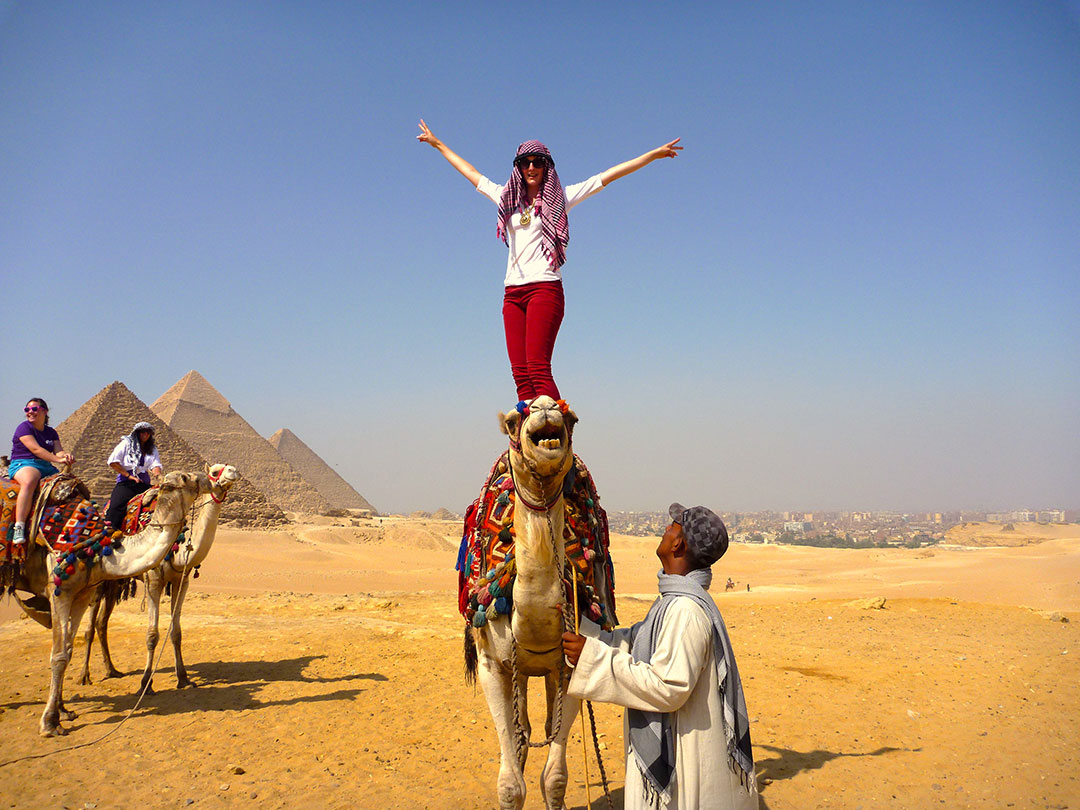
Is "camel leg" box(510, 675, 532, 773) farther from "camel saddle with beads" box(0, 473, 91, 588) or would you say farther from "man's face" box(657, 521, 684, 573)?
"camel saddle with beads" box(0, 473, 91, 588)

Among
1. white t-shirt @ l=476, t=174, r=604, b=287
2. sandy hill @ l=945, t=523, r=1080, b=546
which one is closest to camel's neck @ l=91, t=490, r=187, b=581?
white t-shirt @ l=476, t=174, r=604, b=287

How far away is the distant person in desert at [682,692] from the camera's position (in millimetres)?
2342

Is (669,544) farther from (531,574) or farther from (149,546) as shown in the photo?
(149,546)

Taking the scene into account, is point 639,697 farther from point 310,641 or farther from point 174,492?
point 310,641

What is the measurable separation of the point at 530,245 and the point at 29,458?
618cm

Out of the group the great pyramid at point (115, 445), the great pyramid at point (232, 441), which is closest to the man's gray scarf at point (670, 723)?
the great pyramid at point (115, 445)

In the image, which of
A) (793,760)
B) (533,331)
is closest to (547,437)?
(533,331)

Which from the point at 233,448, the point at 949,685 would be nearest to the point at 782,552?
the point at 949,685

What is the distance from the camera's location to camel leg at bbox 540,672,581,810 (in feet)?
11.5

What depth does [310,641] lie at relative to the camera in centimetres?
1034

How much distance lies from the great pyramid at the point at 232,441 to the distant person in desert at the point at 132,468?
211 feet

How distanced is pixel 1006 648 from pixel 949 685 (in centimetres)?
273

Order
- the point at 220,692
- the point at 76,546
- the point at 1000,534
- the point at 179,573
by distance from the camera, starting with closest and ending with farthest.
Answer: the point at 76,546
the point at 220,692
the point at 179,573
the point at 1000,534

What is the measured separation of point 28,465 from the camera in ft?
22.2
